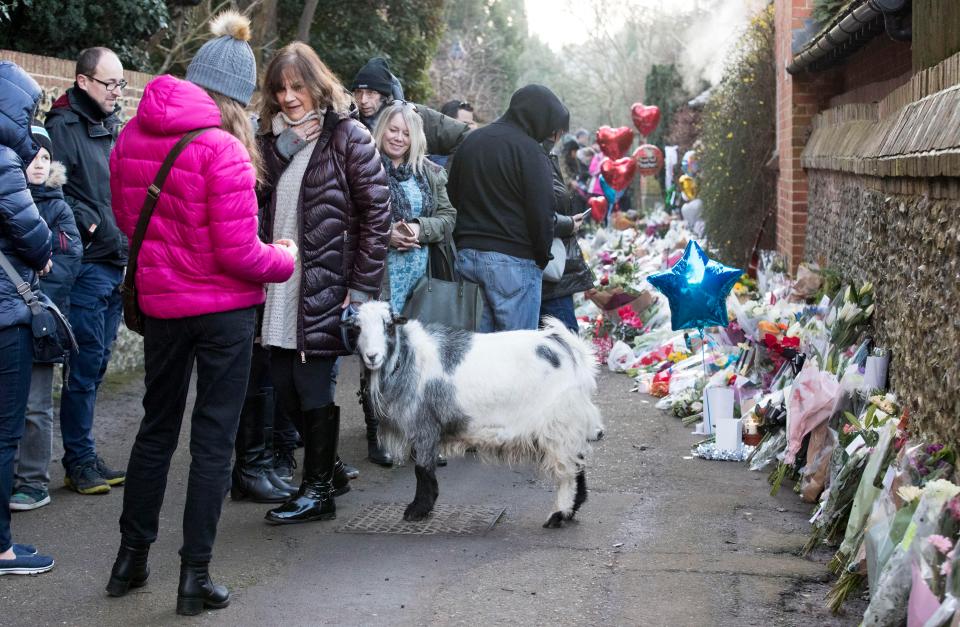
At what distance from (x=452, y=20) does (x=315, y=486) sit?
44.8 m

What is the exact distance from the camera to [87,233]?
20.0ft

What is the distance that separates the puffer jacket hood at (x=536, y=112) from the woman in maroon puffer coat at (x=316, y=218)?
1421 mm

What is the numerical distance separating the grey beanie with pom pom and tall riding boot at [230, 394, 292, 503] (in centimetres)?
174

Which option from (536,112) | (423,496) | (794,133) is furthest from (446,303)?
(794,133)

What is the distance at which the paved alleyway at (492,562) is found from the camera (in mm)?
4430

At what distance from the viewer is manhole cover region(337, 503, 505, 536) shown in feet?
18.1

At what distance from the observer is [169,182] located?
4227 mm

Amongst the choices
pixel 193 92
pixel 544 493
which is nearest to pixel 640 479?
pixel 544 493

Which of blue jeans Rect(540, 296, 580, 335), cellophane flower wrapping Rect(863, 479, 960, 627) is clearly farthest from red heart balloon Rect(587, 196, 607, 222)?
cellophane flower wrapping Rect(863, 479, 960, 627)

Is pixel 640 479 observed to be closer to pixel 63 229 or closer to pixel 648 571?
pixel 648 571

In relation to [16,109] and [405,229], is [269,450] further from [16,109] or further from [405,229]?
[16,109]

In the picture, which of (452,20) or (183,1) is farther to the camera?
(452,20)

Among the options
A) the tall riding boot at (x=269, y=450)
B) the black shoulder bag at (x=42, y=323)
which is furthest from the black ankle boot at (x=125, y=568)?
the tall riding boot at (x=269, y=450)

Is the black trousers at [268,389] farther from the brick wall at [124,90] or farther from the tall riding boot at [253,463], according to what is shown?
the brick wall at [124,90]
